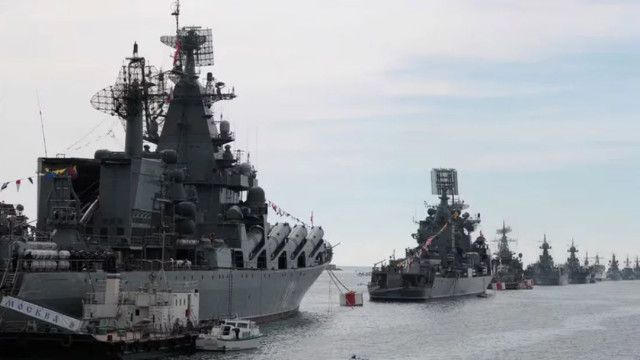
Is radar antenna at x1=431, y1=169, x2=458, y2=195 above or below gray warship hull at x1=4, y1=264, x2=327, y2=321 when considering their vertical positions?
above

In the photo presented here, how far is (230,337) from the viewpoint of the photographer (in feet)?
152

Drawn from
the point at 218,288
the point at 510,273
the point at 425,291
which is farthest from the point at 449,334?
the point at 510,273

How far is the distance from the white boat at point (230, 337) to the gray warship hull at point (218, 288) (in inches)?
164

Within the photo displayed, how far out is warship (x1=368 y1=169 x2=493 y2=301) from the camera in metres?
101

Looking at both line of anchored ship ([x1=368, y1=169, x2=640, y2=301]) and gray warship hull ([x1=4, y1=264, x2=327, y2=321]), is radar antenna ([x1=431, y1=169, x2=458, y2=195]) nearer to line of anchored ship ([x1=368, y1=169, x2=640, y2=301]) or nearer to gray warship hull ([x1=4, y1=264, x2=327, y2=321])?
line of anchored ship ([x1=368, y1=169, x2=640, y2=301])

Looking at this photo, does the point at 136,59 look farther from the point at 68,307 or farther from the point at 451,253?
the point at 451,253

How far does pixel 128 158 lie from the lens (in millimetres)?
51656

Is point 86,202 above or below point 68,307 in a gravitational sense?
above

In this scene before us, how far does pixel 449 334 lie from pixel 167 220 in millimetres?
22226

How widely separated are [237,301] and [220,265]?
3073mm

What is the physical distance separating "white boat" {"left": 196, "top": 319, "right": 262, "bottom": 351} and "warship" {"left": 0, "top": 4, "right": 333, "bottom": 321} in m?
4.78

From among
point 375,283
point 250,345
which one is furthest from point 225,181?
point 375,283

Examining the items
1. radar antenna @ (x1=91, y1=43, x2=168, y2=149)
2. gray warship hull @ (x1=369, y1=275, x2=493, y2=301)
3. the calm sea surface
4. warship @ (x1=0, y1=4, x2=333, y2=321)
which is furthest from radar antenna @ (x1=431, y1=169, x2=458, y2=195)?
radar antenna @ (x1=91, y1=43, x2=168, y2=149)

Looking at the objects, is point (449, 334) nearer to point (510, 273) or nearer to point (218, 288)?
point (218, 288)
